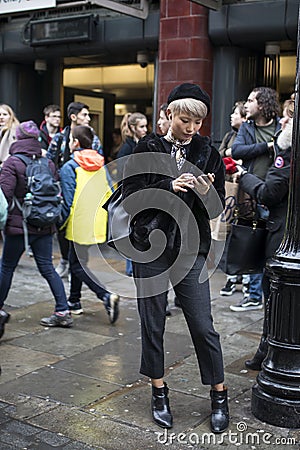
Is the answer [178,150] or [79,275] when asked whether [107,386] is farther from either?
[79,275]

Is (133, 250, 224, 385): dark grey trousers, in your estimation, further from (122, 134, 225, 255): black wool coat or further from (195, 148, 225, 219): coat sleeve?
(195, 148, 225, 219): coat sleeve

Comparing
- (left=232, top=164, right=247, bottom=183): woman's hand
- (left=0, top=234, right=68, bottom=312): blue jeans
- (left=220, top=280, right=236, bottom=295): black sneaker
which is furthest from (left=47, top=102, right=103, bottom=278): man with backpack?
(left=232, top=164, right=247, bottom=183): woman's hand

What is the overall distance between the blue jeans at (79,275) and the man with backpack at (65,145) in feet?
3.30

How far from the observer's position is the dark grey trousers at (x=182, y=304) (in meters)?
4.07

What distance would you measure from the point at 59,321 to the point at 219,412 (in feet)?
8.21

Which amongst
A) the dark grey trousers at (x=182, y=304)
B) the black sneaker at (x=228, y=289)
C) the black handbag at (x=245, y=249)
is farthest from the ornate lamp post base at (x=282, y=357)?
the black sneaker at (x=228, y=289)

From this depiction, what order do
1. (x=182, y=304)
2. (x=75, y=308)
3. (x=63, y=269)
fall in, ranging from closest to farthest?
(x=182, y=304)
(x=75, y=308)
(x=63, y=269)

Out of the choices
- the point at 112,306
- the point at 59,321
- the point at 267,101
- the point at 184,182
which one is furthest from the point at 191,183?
the point at 59,321

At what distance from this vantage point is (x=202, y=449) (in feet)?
12.8

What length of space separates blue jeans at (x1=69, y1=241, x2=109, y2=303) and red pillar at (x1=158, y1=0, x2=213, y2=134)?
3.15 m

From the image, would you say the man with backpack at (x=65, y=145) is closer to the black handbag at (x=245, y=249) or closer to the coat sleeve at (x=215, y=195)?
Answer: the black handbag at (x=245, y=249)

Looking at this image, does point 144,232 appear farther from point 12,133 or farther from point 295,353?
point 12,133

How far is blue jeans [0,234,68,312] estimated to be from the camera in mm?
6027

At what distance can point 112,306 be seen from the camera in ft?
20.9
